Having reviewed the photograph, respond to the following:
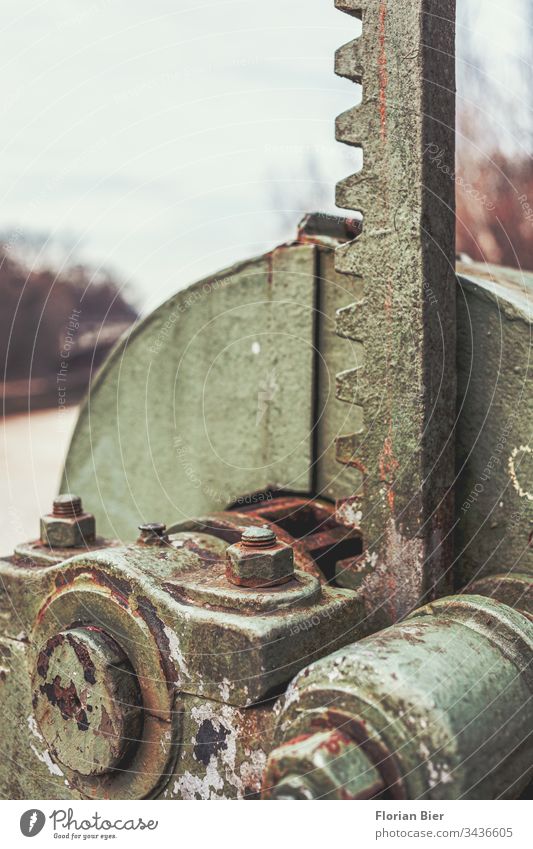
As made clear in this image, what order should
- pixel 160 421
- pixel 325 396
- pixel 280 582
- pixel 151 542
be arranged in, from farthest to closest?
1. pixel 160 421
2. pixel 325 396
3. pixel 151 542
4. pixel 280 582

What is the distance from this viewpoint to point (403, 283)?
1.44m

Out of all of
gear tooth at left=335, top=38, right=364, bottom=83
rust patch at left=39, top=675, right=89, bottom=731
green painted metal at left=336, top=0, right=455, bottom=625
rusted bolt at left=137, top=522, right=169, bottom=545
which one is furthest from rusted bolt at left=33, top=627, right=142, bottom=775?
gear tooth at left=335, top=38, right=364, bottom=83

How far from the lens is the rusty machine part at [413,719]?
1041mm

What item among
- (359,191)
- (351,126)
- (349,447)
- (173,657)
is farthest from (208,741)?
(351,126)

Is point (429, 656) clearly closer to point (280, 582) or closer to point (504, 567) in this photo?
point (280, 582)

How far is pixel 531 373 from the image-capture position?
1.47 metres

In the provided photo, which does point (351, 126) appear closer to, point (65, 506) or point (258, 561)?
point (258, 561)

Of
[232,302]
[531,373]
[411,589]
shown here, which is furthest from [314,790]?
[232,302]

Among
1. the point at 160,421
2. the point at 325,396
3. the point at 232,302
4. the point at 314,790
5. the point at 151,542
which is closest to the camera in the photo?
the point at 314,790

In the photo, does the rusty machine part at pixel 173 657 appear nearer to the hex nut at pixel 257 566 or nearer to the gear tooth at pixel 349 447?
the hex nut at pixel 257 566

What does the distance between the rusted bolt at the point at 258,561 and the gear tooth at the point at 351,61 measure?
837mm

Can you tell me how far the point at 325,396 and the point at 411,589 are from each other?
652mm

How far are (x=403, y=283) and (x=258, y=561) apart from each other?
0.55 m

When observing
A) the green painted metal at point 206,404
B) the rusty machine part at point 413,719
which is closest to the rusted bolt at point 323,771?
the rusty machine part at point 413,719
